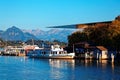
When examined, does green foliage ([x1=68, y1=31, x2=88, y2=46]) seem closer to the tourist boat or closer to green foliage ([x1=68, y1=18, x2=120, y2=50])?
green foliage ([x1=68, y1=18, x2=120, y2=50])

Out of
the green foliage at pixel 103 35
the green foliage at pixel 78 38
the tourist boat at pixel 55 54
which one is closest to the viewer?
the green foliage at pixel 103 35

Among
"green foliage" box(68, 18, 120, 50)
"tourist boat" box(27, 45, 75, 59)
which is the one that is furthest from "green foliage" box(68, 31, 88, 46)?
"tourist boat" box(27, 45, 75, 59)

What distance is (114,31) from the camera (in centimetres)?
10150

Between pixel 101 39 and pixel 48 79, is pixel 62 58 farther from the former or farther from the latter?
pixel 48 79

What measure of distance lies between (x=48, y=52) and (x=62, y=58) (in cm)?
718

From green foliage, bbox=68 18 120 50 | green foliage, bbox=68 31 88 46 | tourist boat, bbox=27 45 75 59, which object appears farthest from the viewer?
green foliage, bbox=68 31 88 46

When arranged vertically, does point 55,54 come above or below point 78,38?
below

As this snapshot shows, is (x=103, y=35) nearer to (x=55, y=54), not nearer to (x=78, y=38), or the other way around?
(x=55, y=54)

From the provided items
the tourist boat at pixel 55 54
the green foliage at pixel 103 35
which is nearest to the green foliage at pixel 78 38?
the green foliage at pixel 103 35

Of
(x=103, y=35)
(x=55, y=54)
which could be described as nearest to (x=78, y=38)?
(x=55, y=54)

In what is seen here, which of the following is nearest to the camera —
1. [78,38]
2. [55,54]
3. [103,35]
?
[103,35]

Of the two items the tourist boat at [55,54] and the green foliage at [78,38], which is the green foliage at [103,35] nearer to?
the green foliage at [78,38]

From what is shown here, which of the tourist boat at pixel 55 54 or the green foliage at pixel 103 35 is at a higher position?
the green foliage at pixel 103 35

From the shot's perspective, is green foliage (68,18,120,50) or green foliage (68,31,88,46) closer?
green foliage (68,18,120,50)
